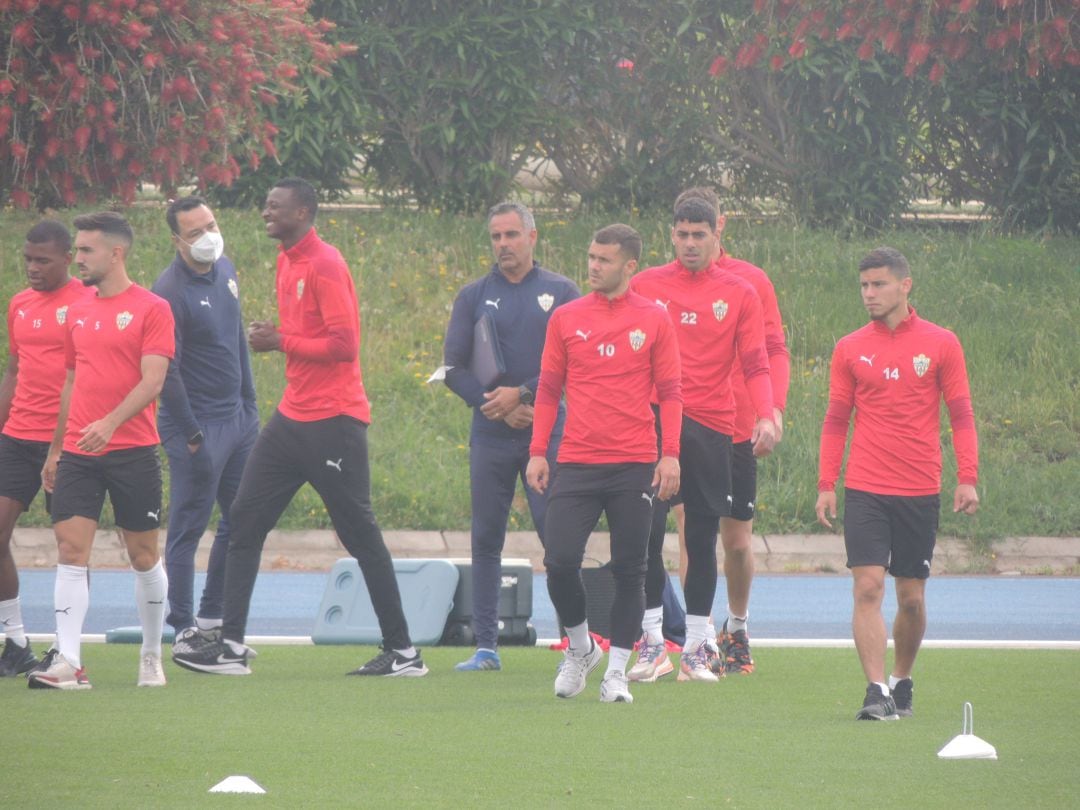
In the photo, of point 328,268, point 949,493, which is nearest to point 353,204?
point 949,493

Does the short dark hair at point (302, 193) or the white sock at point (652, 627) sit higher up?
the short dark hair at point (302, 193)

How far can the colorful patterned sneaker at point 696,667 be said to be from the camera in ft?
29.6

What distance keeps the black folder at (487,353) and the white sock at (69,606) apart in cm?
220

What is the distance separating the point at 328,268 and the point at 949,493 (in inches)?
312

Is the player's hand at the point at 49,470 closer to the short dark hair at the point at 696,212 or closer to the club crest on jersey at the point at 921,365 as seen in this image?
the short dark hair at the point at 696,212

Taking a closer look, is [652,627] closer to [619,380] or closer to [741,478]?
[741,478]

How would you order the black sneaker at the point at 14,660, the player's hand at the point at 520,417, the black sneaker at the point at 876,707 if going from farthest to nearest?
the player's hand at the point at 520,417
the black sneaker at the point at 14,660
the black sneaker at the point at 876,707

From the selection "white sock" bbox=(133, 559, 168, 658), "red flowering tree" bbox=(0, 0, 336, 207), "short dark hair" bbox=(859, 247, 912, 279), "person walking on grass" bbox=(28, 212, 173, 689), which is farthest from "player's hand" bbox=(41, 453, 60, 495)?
"red flowering tree" bbox=(0, 0, 336, 207)

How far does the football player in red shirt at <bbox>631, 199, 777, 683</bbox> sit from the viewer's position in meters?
8.95

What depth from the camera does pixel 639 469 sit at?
323 inches

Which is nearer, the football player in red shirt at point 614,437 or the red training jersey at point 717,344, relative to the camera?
the football player in red shirt at point 614,437

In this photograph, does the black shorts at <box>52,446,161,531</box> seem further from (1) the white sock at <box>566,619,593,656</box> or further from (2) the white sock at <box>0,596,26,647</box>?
(1) the white sock at <box>566,619,593,656</box>

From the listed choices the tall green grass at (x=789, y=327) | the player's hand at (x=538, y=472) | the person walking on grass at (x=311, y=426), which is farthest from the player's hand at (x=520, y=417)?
the tall green grass at (x=789, y=327)

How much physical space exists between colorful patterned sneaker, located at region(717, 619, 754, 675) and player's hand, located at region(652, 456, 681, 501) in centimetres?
151
